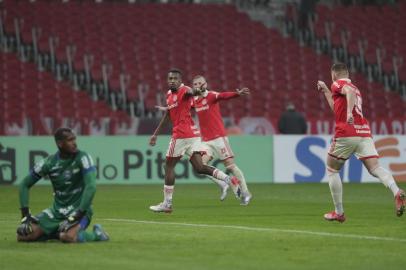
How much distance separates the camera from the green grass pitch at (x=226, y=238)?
963cm

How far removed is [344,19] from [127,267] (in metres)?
30.9

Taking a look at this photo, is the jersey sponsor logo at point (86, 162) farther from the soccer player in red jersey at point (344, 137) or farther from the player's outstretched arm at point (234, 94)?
the player's outstretched arm at point (234, 94)

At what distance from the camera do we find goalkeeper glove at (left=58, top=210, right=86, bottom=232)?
1107 cm

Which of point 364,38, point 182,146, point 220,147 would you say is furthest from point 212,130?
point 364,38

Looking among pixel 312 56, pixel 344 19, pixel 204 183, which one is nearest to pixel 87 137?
pixel 204 183

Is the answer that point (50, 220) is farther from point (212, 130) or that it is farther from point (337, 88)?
point (212, 130)

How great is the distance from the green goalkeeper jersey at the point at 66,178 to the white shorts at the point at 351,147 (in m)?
4.60

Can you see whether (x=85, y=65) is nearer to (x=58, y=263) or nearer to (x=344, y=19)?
(x=344, y=19)

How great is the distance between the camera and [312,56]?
123ft

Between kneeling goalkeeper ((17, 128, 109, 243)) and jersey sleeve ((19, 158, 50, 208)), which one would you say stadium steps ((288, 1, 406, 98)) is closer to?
kneeling goalkeeper ((17, 128, 109, 243))

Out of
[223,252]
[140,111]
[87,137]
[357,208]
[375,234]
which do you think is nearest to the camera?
[223,252]

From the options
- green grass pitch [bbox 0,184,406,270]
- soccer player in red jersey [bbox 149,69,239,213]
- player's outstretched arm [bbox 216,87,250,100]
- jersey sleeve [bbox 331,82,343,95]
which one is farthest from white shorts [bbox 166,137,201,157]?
jersey sleeve [bbox 331,82,343,95]

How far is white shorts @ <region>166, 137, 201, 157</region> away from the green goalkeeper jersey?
19.6 feet

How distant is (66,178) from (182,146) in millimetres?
6228
